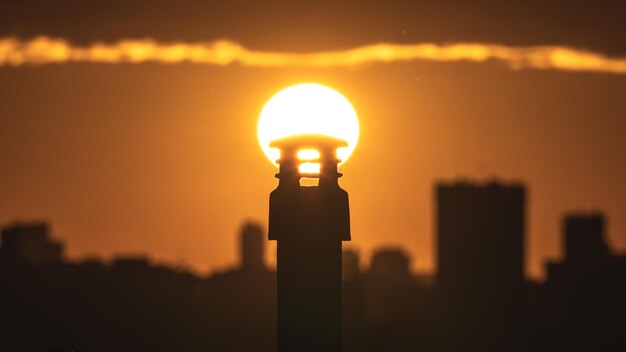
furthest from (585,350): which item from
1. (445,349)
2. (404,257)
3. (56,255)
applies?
(56,255)

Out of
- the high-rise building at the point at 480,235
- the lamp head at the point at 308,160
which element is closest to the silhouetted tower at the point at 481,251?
the high-rise building at the point at 480,235

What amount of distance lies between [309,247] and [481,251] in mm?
154310

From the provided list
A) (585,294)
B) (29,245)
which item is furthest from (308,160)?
(29,245)

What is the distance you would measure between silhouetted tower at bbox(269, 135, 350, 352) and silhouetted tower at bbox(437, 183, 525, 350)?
118 m

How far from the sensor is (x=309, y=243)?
2238 centimetres

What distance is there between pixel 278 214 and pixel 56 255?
476ft

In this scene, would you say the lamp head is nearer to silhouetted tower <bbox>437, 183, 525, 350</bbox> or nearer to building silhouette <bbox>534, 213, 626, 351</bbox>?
building silhouette <bbox>534, 213, 626, 351</bbox>

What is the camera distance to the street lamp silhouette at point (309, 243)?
2227 centimetres

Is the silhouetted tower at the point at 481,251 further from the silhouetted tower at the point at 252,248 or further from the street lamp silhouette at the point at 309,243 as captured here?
the street lamp silhouette at the point at 309,243

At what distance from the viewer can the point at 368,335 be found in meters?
118

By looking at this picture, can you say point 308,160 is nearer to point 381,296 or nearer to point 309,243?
point 309,243

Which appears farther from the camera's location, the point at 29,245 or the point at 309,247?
the point at 29,245

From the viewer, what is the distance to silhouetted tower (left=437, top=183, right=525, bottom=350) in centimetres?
14688

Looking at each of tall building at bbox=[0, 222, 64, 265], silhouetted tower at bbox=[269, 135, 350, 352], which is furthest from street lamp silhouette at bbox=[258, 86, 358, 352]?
tall building at bbox=[0, 222, 64, 265]
